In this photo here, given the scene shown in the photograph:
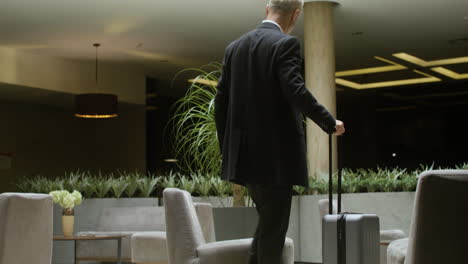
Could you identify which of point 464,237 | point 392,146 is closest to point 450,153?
point 392,146

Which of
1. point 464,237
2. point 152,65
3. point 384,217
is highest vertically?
point 152,65

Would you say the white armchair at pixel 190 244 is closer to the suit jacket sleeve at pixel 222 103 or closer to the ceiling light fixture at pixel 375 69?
the suit jacket sleeve at pixel 222 103

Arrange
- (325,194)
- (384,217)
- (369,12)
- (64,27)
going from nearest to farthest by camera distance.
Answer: (384,217) → (325,194) → (369,12) → (64,27)

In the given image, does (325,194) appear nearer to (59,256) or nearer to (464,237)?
(59,256)

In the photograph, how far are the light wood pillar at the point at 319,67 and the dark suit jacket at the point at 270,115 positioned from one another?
233 inches

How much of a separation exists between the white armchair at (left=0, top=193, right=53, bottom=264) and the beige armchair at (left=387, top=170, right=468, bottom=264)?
1.70 metres

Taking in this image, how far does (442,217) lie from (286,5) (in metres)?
1.11

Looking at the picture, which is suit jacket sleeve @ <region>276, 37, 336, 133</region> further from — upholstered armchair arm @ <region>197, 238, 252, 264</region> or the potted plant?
the potted plant

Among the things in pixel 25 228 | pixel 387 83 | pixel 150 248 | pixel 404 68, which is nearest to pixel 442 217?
pixel 25 228

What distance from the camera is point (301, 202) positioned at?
6.31 meters

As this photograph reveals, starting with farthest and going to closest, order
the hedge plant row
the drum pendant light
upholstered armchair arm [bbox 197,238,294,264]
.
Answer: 1. the drum pendant light
2. the hedge plant row
3. upholstered armchair arm [bbox 197,238,294,264]

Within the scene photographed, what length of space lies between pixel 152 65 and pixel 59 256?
241 inches

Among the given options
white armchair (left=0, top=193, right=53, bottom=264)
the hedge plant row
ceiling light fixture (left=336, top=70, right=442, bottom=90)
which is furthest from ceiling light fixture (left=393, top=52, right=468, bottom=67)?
white armchair (left=0, top=193, right=53, bottom=264)

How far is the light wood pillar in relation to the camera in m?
8.62
